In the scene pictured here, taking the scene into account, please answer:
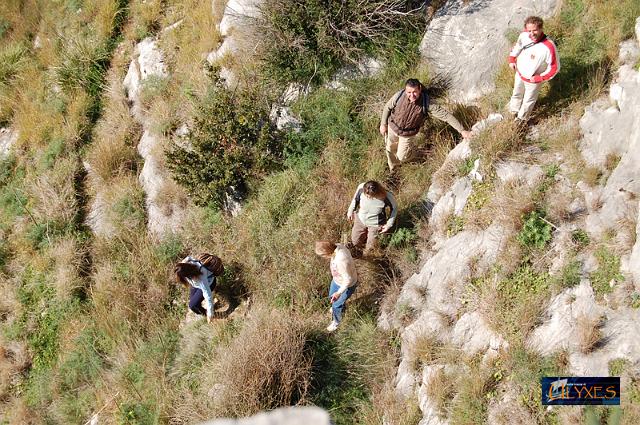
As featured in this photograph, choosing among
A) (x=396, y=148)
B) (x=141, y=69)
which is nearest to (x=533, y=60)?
(x=396, y=148)

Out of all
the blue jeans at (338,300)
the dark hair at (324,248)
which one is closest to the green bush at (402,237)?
the blue jeans at (338,300)

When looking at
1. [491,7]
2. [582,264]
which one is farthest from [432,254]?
[491,7]

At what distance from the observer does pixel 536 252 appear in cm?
523

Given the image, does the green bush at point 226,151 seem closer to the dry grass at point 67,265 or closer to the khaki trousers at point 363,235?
the khaki trousers at point 363,235

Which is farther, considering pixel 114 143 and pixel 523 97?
pixel 114 143

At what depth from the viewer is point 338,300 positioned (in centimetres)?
594

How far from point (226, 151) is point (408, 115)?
2.98 meters

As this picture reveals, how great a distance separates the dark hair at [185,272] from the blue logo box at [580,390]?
4169 mm

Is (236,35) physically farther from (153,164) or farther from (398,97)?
(398,97)

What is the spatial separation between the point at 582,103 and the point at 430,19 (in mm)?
2721

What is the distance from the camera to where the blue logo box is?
4113mm

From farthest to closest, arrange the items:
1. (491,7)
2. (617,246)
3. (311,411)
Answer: (491,7) → (617,246) → (311,411)

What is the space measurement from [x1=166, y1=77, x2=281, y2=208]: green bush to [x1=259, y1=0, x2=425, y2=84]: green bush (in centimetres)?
81

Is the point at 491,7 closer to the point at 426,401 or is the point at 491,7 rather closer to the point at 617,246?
the point at 617,246
